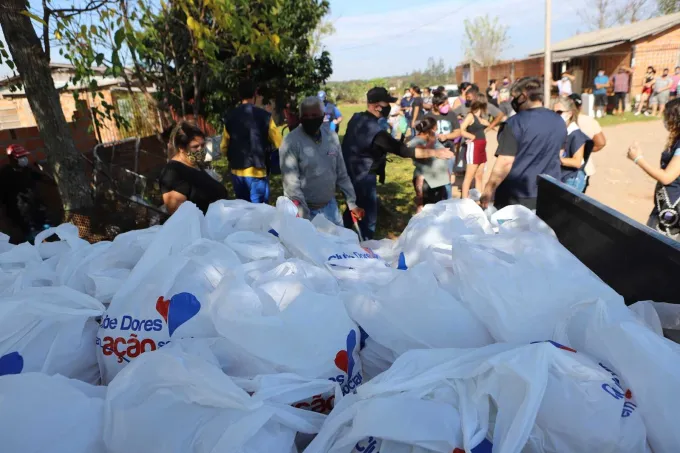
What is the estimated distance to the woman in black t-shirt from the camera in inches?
115

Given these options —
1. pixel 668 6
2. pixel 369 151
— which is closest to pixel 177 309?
pixel 369 151

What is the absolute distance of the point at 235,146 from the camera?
444 cm

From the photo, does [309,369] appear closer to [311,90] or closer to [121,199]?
[121,199]

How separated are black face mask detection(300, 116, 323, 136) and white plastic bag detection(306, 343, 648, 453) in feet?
8.83

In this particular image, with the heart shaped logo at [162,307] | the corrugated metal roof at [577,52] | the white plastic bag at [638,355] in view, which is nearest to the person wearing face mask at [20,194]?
the heart shaped logo at [162,307]

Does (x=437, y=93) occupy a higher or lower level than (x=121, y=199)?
higher

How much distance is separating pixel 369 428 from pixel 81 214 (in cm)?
350

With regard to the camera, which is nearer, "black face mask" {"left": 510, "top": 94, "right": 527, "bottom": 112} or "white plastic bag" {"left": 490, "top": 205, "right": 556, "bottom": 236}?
"white plastic bag" {"left": 490, "top": 205, "right": 556, "bottom": 236}

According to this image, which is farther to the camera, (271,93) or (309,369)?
(271,93)

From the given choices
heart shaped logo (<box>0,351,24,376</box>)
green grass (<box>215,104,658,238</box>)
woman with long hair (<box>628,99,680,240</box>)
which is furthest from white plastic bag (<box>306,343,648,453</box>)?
green grass (<box>215,104,658,238</box>)

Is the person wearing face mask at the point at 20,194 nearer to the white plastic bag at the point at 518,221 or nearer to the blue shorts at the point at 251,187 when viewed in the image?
the blue shorts at the point at 251,187

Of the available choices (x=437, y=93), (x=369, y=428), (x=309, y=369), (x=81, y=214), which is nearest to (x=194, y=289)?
(x=309, y=369)

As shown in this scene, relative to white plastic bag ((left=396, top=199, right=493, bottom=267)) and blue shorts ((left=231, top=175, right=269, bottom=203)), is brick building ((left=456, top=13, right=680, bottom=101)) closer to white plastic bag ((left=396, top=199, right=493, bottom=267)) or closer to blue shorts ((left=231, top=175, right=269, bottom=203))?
blue shorts ((left=231, top=175, right=269, bottom=203))

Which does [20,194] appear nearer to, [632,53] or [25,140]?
[25,140]
